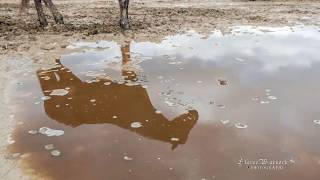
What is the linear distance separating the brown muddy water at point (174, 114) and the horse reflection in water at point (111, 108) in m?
0.01

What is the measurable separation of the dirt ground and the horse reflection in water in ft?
1.95

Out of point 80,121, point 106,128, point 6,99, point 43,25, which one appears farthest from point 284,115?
point 43,25


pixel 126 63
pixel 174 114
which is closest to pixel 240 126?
pixel 174 114

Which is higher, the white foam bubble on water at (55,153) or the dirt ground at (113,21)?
the white foam bubble on water at (55,153)

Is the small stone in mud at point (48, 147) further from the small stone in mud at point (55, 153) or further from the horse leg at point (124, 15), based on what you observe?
the horse leg at point (124, 15)

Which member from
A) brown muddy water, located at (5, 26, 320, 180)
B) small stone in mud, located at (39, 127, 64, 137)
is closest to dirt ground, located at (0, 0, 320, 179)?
small stone in mud, located at (39, 127, 64, 137)

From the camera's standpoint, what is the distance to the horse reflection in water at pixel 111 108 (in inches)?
182

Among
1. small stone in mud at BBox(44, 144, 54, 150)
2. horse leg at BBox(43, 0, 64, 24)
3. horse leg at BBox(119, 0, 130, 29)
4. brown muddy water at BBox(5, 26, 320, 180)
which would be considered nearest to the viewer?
brown muddy water at BBox(5, 26, 320, 180)

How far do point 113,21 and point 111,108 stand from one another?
6047mm

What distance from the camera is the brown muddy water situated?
386cm

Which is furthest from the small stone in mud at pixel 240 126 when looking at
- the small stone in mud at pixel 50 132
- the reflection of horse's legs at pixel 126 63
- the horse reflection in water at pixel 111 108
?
the reflection of horse's legs at pixel 126 63

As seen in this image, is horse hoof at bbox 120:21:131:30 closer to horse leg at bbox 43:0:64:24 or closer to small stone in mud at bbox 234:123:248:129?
horse leg at bbox 43:0:64:24

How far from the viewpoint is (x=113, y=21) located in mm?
10969

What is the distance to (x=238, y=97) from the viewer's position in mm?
5453
